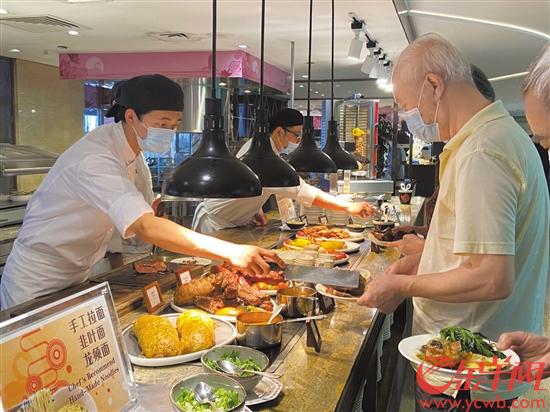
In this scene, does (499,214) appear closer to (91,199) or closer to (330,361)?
(330,361)

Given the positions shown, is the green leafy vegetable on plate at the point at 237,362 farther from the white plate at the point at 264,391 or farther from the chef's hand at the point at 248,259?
the chef's hand at the point at 248,259

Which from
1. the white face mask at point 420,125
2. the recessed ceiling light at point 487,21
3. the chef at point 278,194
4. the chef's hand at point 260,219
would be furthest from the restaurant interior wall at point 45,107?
the white face mask at point 420,125

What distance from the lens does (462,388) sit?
1507mm

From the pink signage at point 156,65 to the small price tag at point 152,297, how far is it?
6.47 meters

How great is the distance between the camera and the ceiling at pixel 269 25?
5.44 meters

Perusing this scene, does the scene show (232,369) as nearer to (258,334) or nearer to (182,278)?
(258,334)

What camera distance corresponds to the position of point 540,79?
1.25 metres

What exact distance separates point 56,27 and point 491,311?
645cm

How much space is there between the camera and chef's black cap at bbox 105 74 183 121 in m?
2.33

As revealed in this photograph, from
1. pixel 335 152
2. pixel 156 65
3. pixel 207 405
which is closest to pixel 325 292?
pixel 207 405

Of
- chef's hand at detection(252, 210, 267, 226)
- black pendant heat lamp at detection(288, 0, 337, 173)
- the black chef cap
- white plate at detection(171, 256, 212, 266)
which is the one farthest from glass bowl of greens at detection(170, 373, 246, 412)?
the black chef cap

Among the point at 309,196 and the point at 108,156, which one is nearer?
the point at 108,156

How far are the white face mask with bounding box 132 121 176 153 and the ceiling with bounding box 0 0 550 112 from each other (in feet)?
10.6

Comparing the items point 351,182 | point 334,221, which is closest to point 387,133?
point 351,182
